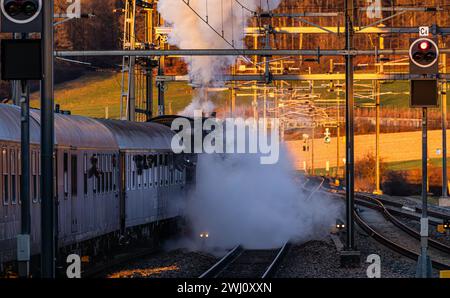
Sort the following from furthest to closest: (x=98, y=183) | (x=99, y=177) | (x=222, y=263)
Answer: (x=222, y=263), (x=99, y=177), (x=98, y=183)

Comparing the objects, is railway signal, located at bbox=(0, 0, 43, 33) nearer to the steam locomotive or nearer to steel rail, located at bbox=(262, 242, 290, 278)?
the steam locomotive

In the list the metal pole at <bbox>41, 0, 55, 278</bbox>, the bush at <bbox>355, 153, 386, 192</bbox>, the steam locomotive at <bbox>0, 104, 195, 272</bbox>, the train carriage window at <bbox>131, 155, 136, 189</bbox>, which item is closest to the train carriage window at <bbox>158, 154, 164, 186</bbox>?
the steam locomotive at <bbox>0, 104, 195, 272</bbox>

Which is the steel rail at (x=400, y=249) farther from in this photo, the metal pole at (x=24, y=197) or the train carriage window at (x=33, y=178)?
the metal pole at (x=24, y=197)

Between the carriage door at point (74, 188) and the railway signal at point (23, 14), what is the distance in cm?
766

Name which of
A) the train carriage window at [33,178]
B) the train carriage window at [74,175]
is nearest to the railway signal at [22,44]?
the train carriage window at [33,178]

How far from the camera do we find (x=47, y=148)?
16.2 m

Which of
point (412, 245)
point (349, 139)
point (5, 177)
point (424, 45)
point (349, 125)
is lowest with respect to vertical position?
point (412, 245)

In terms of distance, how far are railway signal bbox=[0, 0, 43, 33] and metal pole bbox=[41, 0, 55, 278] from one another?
603 millimetres

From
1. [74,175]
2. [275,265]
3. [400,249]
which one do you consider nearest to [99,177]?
[74,175]

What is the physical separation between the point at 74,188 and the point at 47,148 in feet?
22.4

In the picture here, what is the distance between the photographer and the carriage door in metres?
22.7

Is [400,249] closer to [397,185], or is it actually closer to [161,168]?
[161,168]

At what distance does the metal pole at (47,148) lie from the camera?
1591 centimetres
